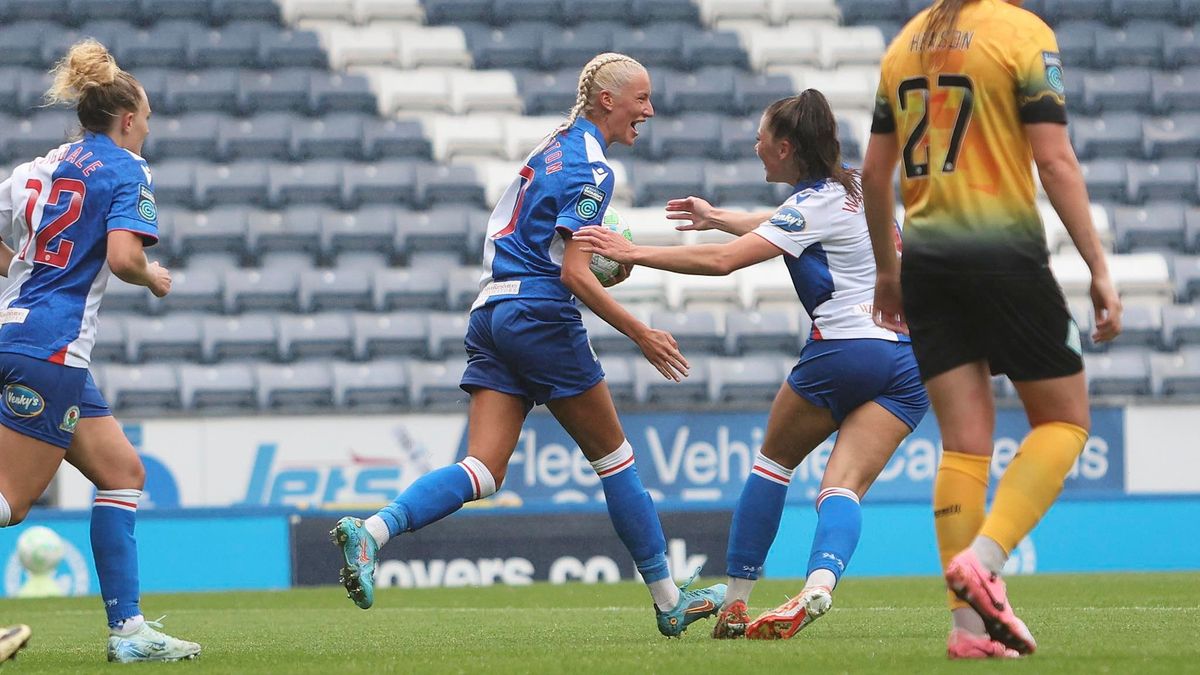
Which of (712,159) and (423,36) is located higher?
(423,36)

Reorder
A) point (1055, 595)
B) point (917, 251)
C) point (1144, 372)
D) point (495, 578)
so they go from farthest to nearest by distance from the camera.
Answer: point (1144, 372)
point (495, 578)
point (1055, 595)
point (917, 251)

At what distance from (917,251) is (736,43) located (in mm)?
14567

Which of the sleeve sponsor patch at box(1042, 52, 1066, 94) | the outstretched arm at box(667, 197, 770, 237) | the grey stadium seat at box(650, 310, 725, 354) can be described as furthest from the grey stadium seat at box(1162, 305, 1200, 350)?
the sleeve sponsor patch at box(1042, 52, 1066, 94)

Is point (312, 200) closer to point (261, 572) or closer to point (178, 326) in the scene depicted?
point (178, 326)

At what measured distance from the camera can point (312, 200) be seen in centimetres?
1616

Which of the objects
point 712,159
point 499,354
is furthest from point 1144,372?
point 499,354

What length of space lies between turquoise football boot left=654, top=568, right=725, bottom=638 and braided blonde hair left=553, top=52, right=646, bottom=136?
1604 millimetres

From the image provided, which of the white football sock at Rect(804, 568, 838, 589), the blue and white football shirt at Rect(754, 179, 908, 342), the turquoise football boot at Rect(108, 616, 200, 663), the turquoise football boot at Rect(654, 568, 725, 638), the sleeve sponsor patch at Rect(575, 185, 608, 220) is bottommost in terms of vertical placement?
the turquoise football boot at Rect(654, 568, 725, 638)

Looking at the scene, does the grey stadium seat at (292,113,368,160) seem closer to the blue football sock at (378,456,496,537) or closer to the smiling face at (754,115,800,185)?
the smiling face at (754,115,800,185)

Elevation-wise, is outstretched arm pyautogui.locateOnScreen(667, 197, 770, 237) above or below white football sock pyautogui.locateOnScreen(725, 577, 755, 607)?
above

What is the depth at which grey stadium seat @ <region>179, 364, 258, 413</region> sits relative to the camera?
13539 millimetres

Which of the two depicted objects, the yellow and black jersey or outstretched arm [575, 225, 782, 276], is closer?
the yellow and black jersey

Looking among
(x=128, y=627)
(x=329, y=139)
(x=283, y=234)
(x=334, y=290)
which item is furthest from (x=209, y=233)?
(x=128, y=627)

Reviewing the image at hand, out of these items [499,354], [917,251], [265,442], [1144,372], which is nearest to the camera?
[917,251]
